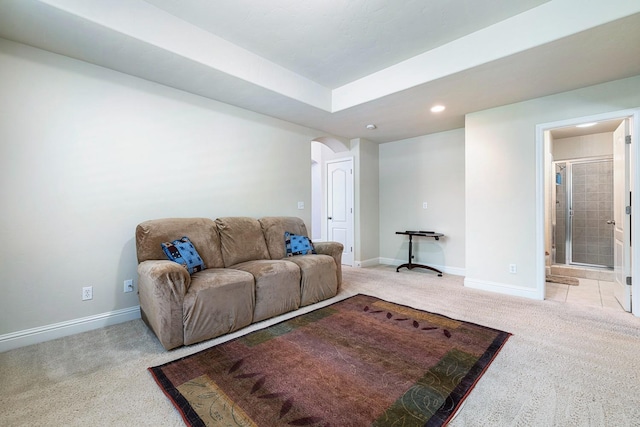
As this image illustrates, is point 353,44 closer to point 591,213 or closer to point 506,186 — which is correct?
point 506,186

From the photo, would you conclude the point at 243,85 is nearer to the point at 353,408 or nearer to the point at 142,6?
the point at 142,6

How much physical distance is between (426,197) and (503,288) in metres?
1.99

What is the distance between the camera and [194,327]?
221 centimetres

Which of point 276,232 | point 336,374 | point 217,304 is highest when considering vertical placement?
point 276,232

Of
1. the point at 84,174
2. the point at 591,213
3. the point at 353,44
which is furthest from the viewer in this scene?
the point at 591,213

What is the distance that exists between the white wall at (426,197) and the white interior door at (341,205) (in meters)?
0.72

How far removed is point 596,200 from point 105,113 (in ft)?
25.0

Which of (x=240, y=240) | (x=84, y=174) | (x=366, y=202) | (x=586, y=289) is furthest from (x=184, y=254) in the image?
(x=586, y=289)

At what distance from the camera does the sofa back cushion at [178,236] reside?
256 centimetres

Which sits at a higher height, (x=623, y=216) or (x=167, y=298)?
(x=623, y=216)

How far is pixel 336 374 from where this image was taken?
184 cm

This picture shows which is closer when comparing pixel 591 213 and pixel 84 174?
pixel 84 174

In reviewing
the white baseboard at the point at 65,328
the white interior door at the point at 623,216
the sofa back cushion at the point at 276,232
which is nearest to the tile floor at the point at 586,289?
the white interior door at the point at 623,216

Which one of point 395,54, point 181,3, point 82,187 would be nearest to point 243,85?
point 181,3
